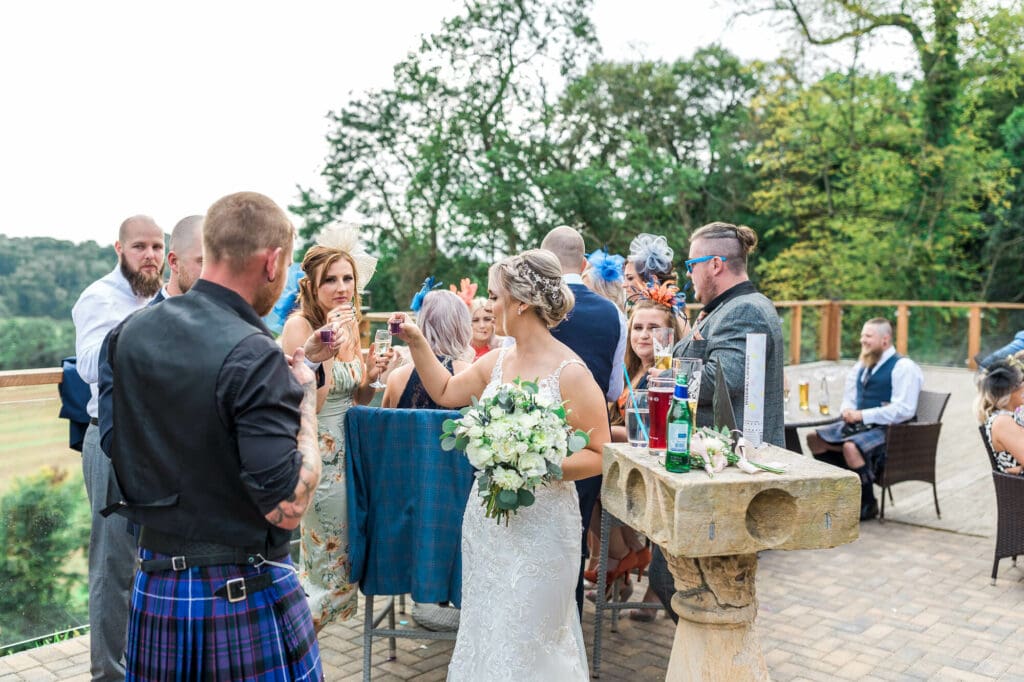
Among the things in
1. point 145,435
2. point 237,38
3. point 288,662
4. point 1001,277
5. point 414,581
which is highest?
point 237,38

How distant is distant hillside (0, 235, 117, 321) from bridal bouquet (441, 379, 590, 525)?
23.0 ft

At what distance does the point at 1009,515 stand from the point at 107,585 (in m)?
5.45

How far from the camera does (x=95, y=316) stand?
12.5 ft

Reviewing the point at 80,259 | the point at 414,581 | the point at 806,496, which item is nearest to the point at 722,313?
the point at 806,496

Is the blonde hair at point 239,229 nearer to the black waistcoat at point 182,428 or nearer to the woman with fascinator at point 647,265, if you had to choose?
the black waistcoat at point 182,428

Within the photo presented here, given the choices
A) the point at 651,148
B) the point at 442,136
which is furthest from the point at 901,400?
the point at 651,148

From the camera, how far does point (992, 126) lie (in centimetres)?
2386

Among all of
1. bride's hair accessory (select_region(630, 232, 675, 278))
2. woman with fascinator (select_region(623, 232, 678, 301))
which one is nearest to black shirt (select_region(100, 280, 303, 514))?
woman with fascinator (select_region(623, 232, 678, 301))

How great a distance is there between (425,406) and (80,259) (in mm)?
6314

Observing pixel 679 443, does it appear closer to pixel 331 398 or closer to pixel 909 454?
pixel 331 398

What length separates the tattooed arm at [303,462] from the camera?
2123 mm

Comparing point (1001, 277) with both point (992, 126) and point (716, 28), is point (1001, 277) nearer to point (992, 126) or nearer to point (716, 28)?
point (992, 126)

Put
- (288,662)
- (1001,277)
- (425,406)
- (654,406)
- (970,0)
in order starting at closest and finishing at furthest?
1. (288,662)
2. (654,406)
3. (425,406)
4. (970,0)
5. (1001,277)

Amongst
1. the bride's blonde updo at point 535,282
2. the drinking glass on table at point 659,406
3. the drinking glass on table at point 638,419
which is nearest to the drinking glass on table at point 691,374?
the drinking glass on table at point 659,406
